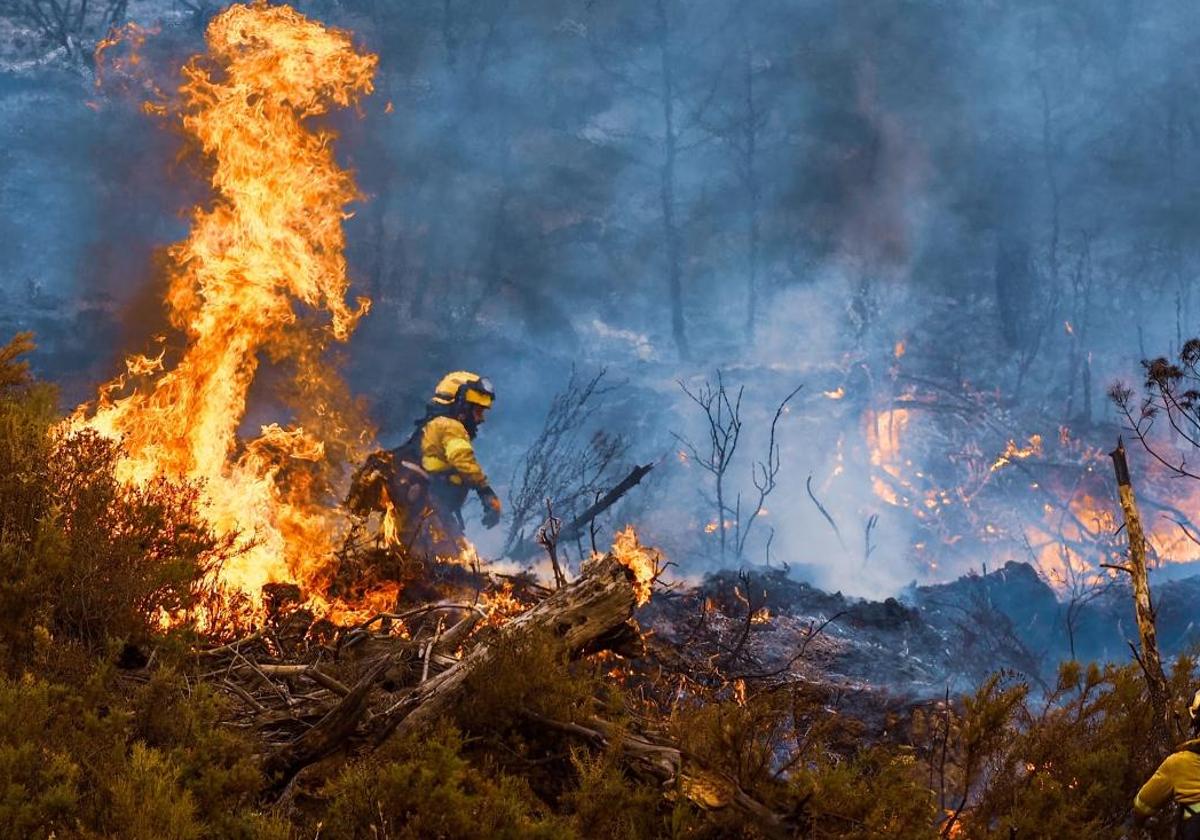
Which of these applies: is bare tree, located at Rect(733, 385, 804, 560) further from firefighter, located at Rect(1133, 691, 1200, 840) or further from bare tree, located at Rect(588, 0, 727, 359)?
firefighter, located at Rect(1133, 691, 1200, 840)

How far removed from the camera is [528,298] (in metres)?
27.9

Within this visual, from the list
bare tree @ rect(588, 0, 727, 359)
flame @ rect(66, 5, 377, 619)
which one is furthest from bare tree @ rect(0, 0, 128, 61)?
flame @ rect(66, 5, 377, 619)

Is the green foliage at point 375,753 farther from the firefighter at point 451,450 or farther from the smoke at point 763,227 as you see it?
the smoke at point 763,227

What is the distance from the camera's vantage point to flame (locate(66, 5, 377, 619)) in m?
7.10

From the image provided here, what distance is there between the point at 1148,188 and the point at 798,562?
74.1 feet

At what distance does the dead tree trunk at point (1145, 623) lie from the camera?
4402 mm

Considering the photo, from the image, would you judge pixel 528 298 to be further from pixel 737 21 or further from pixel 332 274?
pixel 332 274

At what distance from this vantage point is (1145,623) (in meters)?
5.25

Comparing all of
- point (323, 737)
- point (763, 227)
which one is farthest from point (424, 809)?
point (763, 227)

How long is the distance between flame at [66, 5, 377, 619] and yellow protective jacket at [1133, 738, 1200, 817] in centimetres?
559

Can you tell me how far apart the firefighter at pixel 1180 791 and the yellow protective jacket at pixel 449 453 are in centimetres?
724

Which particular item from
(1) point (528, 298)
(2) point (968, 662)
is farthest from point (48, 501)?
(1) point (528, 298)

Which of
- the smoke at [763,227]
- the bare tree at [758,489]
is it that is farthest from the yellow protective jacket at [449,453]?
the smoke at [763,227]

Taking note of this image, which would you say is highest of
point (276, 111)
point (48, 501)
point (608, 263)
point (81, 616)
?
point (608, 263)
